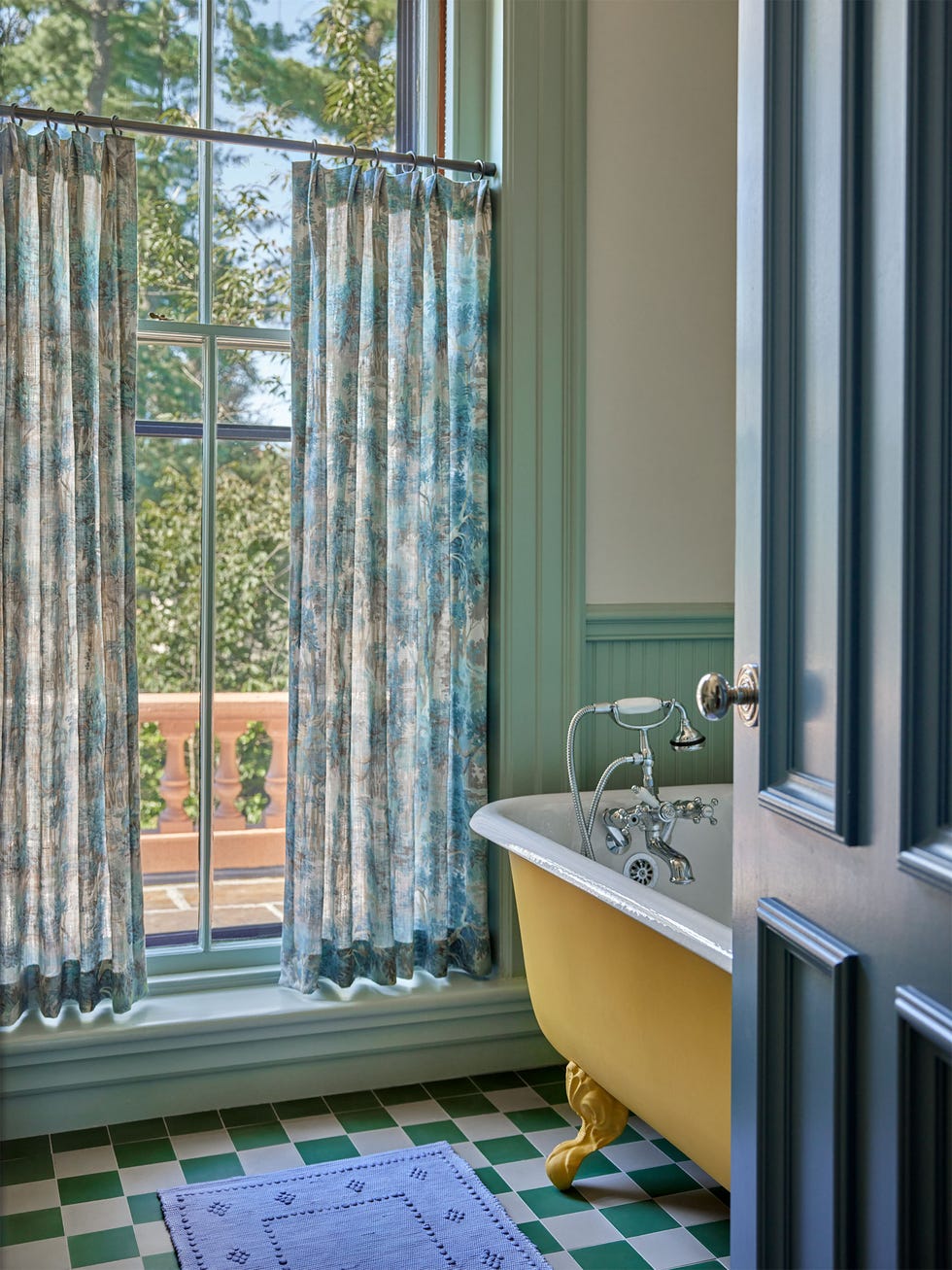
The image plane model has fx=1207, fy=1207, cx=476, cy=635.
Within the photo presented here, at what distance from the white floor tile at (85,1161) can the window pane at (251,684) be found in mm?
572

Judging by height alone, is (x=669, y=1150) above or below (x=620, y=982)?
below

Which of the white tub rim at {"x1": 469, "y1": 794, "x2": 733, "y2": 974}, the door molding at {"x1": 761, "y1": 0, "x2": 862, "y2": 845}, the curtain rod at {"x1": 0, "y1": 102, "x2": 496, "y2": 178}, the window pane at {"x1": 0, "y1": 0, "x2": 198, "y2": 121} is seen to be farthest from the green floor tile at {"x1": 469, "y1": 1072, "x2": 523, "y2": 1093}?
the window pane at {"x1": 0, "y1": 0, "x2": 198, "y2": 121}

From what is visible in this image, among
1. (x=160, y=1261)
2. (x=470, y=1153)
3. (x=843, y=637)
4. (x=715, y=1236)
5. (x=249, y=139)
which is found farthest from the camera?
(x=249, y=139)

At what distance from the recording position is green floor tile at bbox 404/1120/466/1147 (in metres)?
2.63

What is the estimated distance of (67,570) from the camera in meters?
2.63

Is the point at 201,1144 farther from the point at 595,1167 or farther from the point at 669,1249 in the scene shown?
the point at 669,1249

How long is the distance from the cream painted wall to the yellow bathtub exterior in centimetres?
97

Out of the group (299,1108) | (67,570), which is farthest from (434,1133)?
(67,570)

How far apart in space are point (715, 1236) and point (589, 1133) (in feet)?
1.00

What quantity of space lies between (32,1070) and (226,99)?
2288 millimetres

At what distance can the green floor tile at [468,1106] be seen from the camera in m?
2.77

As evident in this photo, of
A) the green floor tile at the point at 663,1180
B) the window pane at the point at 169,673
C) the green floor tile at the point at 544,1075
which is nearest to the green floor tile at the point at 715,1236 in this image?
the green floor tile at the point at 663,1180

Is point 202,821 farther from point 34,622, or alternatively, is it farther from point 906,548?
point 906,548

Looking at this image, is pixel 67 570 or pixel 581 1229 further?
pixel 67 570
